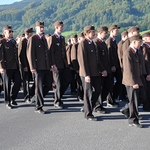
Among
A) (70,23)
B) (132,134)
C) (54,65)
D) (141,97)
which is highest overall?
(70,23)

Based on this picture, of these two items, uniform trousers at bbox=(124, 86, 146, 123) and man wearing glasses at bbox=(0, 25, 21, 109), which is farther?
man wearing glasses at bbox=(0, 25, 21, 109)

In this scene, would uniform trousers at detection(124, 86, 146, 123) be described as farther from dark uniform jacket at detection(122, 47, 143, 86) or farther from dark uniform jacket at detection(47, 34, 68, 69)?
dark uniform jacket at detection(47, 34, 68, 69)

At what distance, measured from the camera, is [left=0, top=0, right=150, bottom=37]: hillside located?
121637 millimetres

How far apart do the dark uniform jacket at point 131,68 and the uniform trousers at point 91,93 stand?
844 mm

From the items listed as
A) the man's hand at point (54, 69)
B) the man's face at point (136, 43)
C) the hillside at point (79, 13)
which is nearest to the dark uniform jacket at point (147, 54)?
the man's face at point (136, 43)

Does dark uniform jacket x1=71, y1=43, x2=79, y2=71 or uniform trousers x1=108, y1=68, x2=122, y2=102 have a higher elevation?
dark uniform jacket x1=71, y1=43, x2=79, y2=71

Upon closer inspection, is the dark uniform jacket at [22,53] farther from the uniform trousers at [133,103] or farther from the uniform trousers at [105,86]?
the uniform trousers at [133,103]

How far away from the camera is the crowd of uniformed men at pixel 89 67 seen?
6051 mm

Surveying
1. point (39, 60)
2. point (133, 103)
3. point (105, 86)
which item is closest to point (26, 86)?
point (39, 60)

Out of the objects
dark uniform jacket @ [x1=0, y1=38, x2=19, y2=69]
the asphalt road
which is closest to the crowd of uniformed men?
dark uniform jacket @ [x1=0, y1=38, x2=19, y2=69]

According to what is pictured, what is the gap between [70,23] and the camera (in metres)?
138

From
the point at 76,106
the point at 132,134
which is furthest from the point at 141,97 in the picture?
the point at 76,106

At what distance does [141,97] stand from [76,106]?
217 centimetres

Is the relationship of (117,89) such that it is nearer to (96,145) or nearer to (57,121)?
(57,121)
